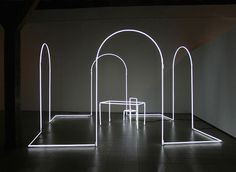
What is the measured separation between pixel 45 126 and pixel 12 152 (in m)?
2.98

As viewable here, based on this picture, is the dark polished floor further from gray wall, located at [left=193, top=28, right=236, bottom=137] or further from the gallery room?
gray wall, located at [left=193, top=28, right=236, bottom=137]

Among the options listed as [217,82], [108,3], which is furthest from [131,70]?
[217,82]

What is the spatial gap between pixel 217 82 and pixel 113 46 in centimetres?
506

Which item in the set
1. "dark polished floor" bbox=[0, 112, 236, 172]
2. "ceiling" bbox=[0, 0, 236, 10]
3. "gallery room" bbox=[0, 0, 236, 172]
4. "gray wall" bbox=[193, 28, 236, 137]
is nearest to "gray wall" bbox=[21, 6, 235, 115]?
"gallery room" bbox=[0, 0, 236, 172]

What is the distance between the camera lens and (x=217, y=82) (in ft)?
26.5

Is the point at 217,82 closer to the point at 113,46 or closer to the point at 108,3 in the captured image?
the point at 113,46

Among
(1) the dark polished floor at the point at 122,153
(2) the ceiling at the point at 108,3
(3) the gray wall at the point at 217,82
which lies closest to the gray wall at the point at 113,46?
(2) the ceiling at the point at 108,3

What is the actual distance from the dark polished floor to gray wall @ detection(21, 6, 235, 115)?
4.25 m

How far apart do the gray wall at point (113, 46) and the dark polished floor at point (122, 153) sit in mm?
4254

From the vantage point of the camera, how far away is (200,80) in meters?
9.77

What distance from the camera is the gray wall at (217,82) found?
6949 mm

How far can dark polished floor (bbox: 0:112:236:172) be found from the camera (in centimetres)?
469

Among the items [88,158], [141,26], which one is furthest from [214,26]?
[88,158]

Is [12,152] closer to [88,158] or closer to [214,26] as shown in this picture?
[88,158]
